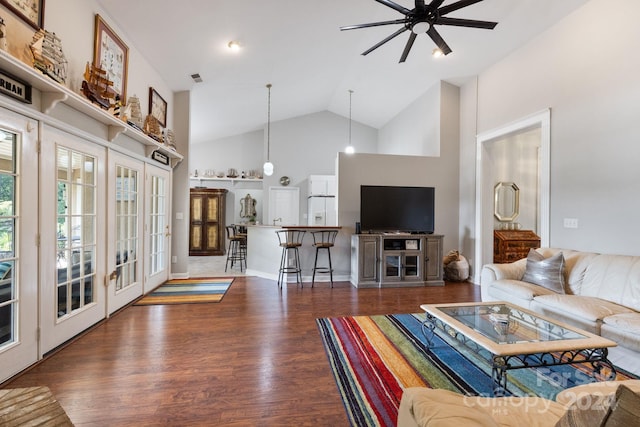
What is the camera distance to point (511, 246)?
17.5ft

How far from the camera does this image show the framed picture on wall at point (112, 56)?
3027 millimetres

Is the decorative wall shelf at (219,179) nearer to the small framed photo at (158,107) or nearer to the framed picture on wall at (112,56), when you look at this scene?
the small framed photo at (158,107)

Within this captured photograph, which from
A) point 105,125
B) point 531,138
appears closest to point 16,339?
point 105,125

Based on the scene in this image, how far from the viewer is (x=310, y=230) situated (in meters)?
5.09

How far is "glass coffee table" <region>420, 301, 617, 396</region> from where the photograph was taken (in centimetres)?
177

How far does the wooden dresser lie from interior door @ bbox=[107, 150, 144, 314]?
5.95 meters

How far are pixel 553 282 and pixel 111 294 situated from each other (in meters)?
4.99

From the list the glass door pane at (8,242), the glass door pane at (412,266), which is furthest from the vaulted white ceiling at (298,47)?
the glass door pane at (412,266)

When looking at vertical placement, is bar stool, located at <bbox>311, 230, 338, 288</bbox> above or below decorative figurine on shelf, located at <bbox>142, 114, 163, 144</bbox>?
below

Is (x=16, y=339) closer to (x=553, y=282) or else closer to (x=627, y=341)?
(x=627, y=341)

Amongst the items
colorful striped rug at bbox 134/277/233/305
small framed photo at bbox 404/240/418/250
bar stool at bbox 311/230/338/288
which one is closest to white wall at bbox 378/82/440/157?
small framed photo at bbox 404/240/418/250

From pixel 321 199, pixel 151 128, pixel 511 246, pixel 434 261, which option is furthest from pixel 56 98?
pixel 511 246

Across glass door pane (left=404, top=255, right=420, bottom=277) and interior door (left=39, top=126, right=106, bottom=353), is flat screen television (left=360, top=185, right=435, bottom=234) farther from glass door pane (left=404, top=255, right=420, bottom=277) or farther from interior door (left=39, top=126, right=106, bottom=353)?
interior door (left=39, top=126, right=106, bottom=353)

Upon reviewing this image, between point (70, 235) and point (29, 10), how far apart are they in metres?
1.82
